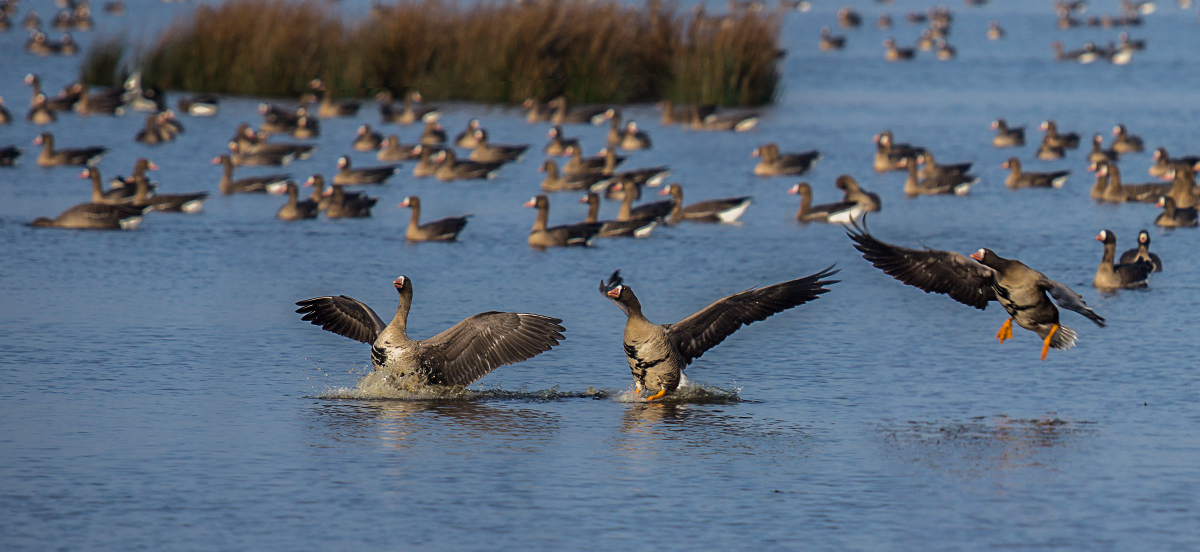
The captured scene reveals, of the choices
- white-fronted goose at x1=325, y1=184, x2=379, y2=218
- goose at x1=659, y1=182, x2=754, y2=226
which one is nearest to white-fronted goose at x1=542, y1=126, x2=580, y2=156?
white-fronted goose at x1=325, y1=184, x2=379, y2=218

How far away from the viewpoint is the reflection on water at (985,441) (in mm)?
10180

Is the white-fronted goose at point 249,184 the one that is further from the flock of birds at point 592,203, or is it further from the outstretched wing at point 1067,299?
the outstretched wing at point 1067,299

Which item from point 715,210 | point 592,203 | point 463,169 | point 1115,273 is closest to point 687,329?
point 1115,273

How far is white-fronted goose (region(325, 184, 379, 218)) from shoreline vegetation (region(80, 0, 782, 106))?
16.4m

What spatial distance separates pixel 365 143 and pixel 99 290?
16.7 m

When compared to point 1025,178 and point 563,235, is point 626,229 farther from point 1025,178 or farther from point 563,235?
point 1025,178

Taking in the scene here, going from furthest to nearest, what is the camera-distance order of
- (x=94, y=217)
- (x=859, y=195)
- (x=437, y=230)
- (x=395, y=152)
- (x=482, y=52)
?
(x=482, y=52) → (x=395, y=152) → (x=859, y=195) → (x=94, y=217) → (x=437, y=230)

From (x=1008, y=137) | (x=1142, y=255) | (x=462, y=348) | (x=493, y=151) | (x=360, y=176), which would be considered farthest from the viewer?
(x=1008, y=137)

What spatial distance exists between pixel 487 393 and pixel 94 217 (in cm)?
1164

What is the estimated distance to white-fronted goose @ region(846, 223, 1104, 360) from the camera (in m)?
11.7

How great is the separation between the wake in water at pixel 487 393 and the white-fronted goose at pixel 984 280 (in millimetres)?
1640

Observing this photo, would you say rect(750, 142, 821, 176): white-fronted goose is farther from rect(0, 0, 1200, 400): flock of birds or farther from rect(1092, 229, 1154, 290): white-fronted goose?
rect(1092, 229, 1154, 290): white-fronted goose

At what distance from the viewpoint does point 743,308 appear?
12.0 metres

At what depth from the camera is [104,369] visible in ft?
42.0
